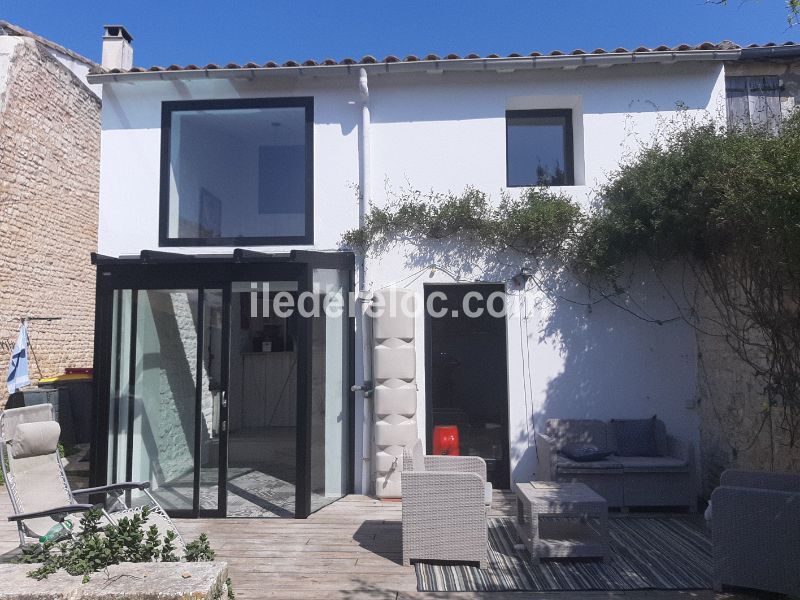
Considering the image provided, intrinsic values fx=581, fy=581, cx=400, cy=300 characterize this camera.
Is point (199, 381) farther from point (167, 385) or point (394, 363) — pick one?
point (394, 363)

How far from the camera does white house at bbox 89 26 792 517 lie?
5.96 meters

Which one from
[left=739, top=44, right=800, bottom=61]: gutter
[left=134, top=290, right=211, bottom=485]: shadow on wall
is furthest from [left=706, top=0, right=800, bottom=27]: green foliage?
[left=134, top=290, right=211, bottom=485]: shadow on wall

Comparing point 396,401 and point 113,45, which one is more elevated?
point 113,45

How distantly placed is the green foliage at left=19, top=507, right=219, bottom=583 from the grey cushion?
1312 millimetres

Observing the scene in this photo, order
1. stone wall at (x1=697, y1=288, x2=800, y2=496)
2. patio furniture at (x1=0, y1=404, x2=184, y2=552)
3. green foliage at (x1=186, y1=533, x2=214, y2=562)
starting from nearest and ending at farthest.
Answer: green foliage at (x1=186, y1=533, x2=214, y2=562), patio furniture at (x1=0, y1=404, x2=184, y2=552), stone wall at (x1=697, y1=288, x2=800, y2=496)

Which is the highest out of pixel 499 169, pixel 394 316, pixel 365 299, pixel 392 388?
pixel 499 169

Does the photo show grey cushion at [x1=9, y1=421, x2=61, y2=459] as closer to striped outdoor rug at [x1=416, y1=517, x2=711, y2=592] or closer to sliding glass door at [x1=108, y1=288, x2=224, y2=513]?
sliding glass door at [x1=108, y1=288, x2=224, y2=513]

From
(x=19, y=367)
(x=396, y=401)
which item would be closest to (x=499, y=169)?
(x=396, y=401)

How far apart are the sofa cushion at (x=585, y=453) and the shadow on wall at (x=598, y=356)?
0.44 m

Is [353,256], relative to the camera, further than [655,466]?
Yes

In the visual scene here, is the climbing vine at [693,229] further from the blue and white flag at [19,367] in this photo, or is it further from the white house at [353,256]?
the blue and white flag at [19,367]

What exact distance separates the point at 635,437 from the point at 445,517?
9.16 ft

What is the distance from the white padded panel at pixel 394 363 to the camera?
6.24 m

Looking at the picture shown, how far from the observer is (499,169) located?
667 centimetres
